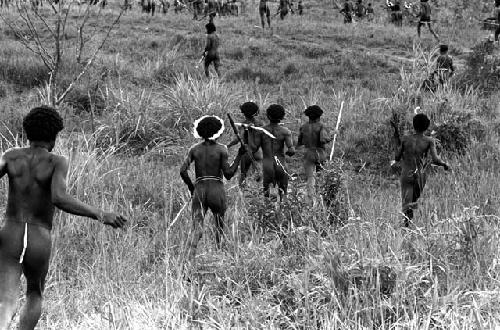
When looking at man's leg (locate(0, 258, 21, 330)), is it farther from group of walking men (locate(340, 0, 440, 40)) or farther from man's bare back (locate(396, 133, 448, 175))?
group of walking men (locate(340, 0, 440, 40))

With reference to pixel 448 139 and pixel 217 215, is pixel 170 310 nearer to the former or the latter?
pixel 217 215

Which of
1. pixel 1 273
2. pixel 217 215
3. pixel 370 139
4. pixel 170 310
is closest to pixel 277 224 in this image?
pixel 217 215

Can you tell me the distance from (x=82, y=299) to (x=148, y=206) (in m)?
2.86

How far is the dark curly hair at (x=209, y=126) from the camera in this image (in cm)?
622

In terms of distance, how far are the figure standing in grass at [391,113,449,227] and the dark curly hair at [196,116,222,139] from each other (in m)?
2.05

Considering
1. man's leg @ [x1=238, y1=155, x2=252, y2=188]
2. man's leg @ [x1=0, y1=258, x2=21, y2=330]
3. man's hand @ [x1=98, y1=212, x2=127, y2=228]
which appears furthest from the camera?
man's leg @ [x1=238, y1=155, x2=252, y2=188]

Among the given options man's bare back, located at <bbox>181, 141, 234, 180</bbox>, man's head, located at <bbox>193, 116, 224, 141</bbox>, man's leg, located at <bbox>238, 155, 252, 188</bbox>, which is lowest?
man's leg, located at <bbox>238, 155, 252, 188</bbox>

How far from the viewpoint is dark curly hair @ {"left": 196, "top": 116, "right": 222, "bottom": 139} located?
622 centimetres

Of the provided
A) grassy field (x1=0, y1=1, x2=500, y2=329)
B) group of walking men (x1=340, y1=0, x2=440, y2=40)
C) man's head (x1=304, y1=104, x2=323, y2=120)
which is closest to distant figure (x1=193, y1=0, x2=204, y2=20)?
group of walking men (x1=340, y1=0, x2=440, y2=40)

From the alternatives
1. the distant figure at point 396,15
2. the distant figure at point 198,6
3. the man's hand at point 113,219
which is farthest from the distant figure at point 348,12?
the man's hand at point 113,219

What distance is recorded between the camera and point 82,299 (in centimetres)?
509

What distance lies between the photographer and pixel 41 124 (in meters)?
4.59

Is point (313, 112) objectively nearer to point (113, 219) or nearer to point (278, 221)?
point (278, 221)

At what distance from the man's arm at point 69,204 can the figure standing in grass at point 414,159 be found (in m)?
3.84
